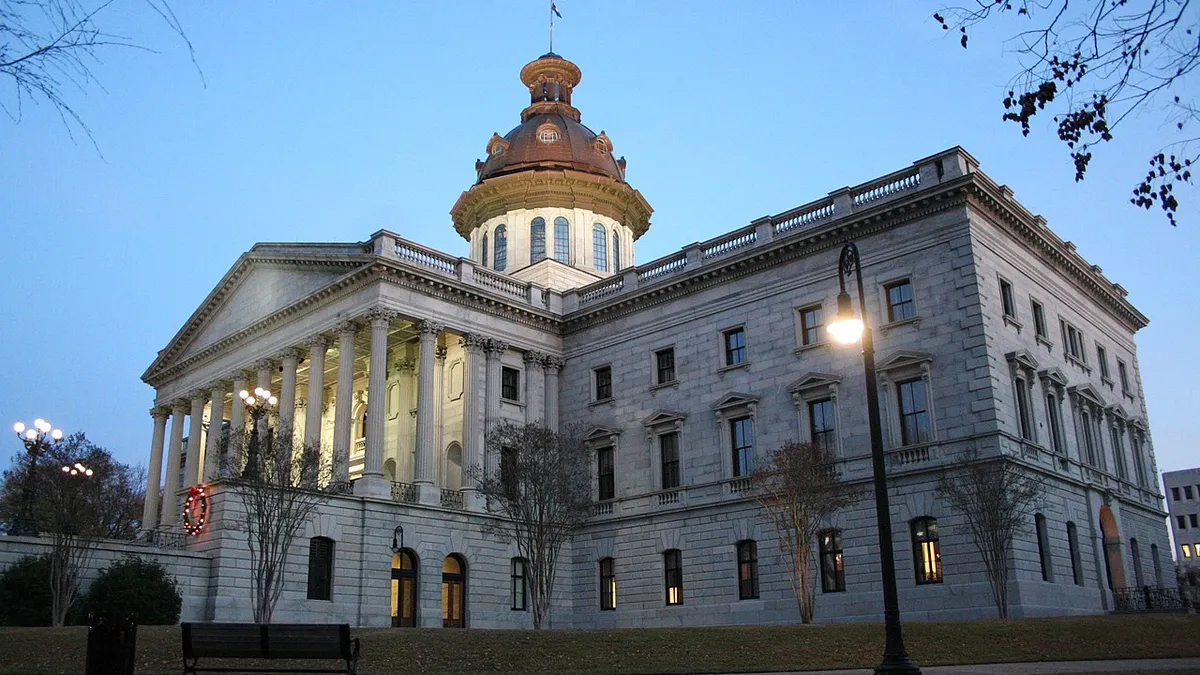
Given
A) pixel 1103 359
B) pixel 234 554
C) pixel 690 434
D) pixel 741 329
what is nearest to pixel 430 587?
pixel 234 554

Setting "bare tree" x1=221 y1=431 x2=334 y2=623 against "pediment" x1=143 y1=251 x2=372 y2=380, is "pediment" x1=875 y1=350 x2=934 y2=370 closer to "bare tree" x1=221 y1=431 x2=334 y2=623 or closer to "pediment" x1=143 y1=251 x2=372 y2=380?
"bare tree" x1=221 y1=431 x2=334 y2=623

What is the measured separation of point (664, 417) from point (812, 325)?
7439mm

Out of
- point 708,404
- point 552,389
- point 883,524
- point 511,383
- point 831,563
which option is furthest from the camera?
point 552,389

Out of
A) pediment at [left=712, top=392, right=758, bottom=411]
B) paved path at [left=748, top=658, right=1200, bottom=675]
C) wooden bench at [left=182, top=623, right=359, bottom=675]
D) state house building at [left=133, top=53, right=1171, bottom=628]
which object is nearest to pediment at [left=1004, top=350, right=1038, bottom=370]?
state house building at [left=133, top=53, right=1171, bottom=628]

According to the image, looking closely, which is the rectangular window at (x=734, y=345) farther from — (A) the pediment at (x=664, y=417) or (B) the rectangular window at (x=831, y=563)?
(B) the rectangular window at (x=831, y=563)

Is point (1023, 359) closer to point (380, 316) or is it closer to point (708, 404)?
point (708, 404)

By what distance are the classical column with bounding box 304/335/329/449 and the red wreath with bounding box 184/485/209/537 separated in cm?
523

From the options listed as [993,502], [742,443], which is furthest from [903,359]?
[742,443]

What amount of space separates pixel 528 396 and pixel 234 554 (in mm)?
15574

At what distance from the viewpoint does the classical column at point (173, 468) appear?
171 ft

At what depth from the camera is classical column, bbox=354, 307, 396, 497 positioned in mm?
40562

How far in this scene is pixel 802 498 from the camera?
34.1m

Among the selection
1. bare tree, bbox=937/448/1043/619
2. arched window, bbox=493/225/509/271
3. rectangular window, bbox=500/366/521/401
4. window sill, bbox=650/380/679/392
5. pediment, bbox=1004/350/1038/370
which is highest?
arched window, bbox=493/225/509/271

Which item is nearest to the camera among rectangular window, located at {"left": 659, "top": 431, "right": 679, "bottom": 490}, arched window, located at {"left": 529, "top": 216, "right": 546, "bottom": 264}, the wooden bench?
the wooden bench
